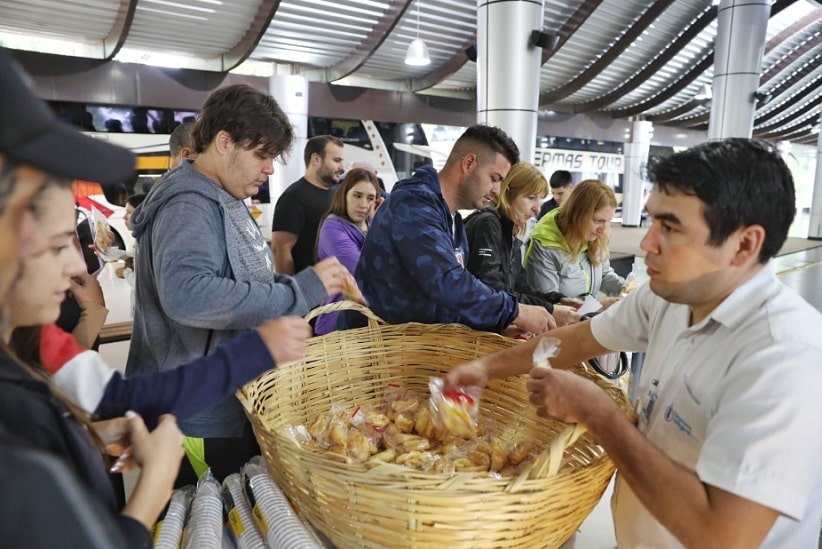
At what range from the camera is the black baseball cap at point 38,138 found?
1.49ft

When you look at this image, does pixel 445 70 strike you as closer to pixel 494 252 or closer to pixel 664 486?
pixel 494 252

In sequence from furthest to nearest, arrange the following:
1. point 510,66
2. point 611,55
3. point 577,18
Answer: point 611,55 < point 577,18 < point 510,66

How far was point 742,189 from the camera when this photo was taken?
92 centimetres

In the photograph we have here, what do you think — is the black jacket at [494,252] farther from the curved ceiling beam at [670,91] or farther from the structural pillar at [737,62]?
the curved ceiling beam at [670,91]

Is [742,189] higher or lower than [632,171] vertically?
lower

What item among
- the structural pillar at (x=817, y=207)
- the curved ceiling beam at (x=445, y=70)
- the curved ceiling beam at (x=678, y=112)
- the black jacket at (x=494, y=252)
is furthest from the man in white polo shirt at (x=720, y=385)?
the curved ceiling beam at (x=678, y=112)

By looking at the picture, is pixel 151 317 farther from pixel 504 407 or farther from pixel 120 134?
pixel 120 134

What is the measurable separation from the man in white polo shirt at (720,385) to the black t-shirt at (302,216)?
2729 mm

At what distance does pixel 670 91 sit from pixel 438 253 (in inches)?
588

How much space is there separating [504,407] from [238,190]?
976mm

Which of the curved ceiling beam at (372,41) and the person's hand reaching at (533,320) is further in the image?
the curved ceiling beam at (372,41)

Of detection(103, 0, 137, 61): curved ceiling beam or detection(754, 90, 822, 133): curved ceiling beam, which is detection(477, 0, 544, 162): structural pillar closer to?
detection(103, 0, 137, 61): curved ceiling beam

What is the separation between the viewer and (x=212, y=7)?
7.44 meters

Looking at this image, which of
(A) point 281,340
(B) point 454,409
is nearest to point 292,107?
(B) point 454,409
